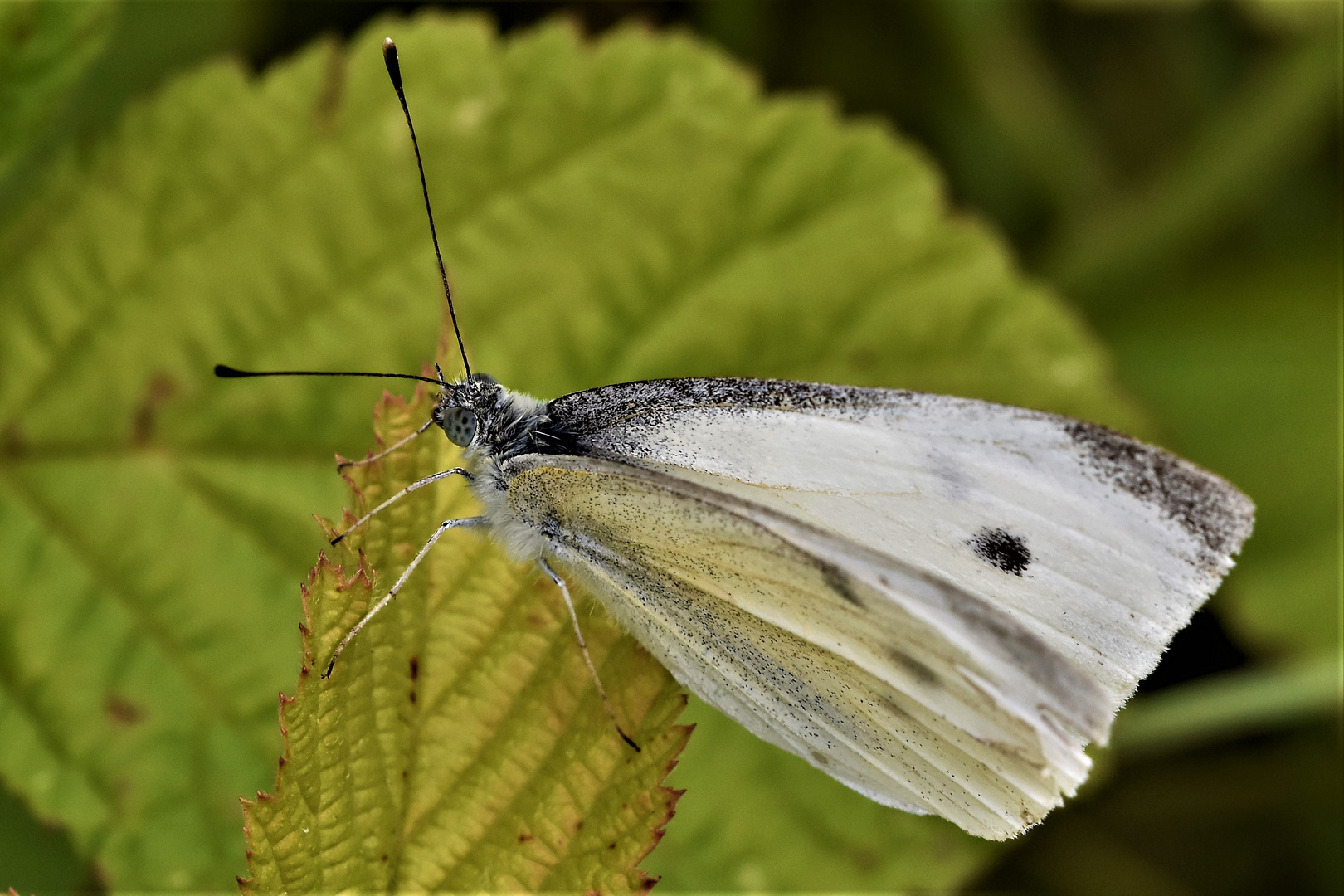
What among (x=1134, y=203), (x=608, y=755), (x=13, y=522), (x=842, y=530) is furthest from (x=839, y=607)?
(x=1134, y=203)

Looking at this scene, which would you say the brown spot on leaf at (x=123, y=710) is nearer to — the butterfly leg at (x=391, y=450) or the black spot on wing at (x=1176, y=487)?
the butterfly leg at (x=391, y=450)

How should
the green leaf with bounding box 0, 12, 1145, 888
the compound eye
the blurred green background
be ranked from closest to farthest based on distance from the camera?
the compound eye < the green leaf with bounding box 0, 12, 1145, 888 < the blurred green background

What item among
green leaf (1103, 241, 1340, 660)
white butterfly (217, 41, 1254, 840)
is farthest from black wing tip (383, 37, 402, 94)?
green leaf (1103, 241, 1340, 660)

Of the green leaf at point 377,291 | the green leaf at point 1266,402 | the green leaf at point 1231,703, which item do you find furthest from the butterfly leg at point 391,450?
the green leaf at point 1266,402

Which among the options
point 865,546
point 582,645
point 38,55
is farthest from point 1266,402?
point 38,55

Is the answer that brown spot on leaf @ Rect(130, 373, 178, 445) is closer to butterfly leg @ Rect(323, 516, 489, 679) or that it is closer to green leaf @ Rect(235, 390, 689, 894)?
green leaf @ Rect(235, 390, 689, 894)

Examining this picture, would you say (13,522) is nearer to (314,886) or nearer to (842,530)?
(314,886)

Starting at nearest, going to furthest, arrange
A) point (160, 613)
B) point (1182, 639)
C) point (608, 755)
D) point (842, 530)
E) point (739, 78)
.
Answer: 1. point (608, 755)
2. point (842, 530)
3. point (160, 613)
4. point (739, 78)
5. point (1182, 639)
